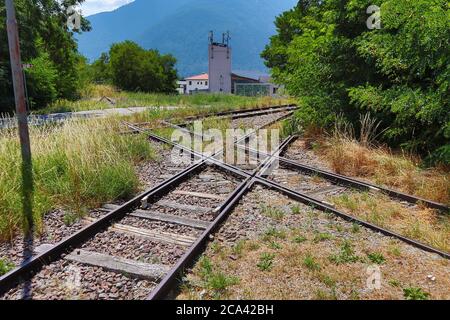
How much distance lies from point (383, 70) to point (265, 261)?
5.48 meters

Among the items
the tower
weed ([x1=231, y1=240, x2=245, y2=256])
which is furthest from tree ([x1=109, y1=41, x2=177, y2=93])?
weed ([x1=231, y1=240, x2=245, y2=256])

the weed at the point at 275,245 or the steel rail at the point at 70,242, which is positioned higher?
the steel rail at the point at 70,242

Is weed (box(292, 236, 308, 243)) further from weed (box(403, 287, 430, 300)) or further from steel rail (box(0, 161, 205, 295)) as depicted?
steel rail (box(0, 161, 205, 295))

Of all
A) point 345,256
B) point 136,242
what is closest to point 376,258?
point 345,256

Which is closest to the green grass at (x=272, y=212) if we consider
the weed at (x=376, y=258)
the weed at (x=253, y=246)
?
the weed at (x=253, y=246)

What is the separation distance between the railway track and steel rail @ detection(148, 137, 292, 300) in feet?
0.04

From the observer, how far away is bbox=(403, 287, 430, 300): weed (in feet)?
10.1

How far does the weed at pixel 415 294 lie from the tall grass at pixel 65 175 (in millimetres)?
4074

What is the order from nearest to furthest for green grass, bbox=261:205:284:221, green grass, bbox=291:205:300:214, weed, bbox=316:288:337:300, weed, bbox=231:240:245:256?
weed, bbox=316:288:337:300
weed, bbox=231:240:245:256
green grass, bbox=261:205:284:221
green grass, bbox=291:205:300:214

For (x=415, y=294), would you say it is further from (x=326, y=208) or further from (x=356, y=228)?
(x=326, y=208)

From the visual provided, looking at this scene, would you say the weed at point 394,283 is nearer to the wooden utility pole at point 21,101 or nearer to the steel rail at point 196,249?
the steel rail at point 196,249

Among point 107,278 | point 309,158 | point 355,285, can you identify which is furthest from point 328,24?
point 107,278

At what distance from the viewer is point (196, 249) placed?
12.6ft

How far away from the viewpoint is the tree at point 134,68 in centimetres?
4378
